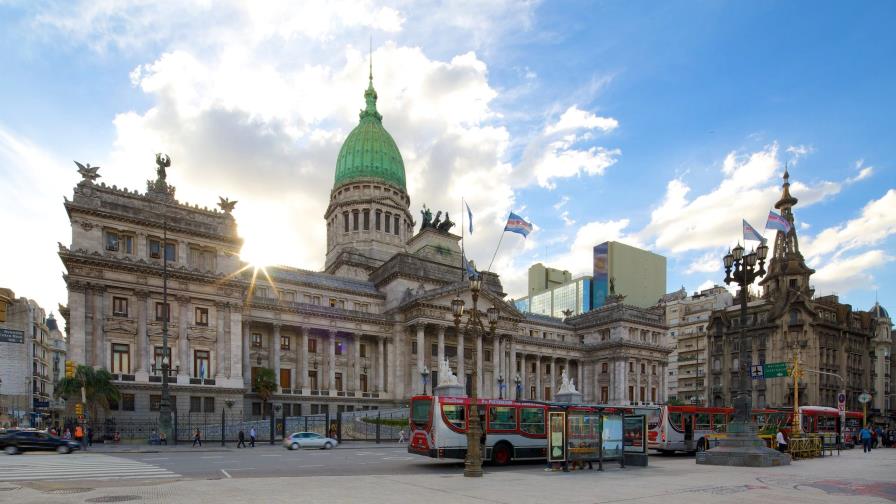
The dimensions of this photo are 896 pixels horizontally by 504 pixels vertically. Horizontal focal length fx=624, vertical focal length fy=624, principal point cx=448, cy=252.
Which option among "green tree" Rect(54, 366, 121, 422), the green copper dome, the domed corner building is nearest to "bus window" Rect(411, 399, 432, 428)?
the domed corner building

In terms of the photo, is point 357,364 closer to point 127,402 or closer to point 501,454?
point 127,402

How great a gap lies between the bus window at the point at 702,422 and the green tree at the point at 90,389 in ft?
134

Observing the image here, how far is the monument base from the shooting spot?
26.9 m

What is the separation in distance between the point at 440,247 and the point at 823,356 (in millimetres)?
59572

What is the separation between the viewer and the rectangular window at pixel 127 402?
50375 millimetres

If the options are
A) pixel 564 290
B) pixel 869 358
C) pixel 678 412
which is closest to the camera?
pixel 678 412

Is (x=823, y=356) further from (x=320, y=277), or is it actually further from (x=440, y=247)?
(x=320, y=277)

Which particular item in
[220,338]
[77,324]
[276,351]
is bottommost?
[276,351]

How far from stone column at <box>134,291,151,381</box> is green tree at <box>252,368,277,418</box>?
10356 millimetres

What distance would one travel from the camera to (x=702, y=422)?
38250mm

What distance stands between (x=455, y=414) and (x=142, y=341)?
36.8 metres

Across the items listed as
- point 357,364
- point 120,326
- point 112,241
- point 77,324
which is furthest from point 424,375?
point 77,324

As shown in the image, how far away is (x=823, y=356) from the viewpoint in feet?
306

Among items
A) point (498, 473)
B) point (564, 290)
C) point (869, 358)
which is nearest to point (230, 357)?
point (498, 473)
